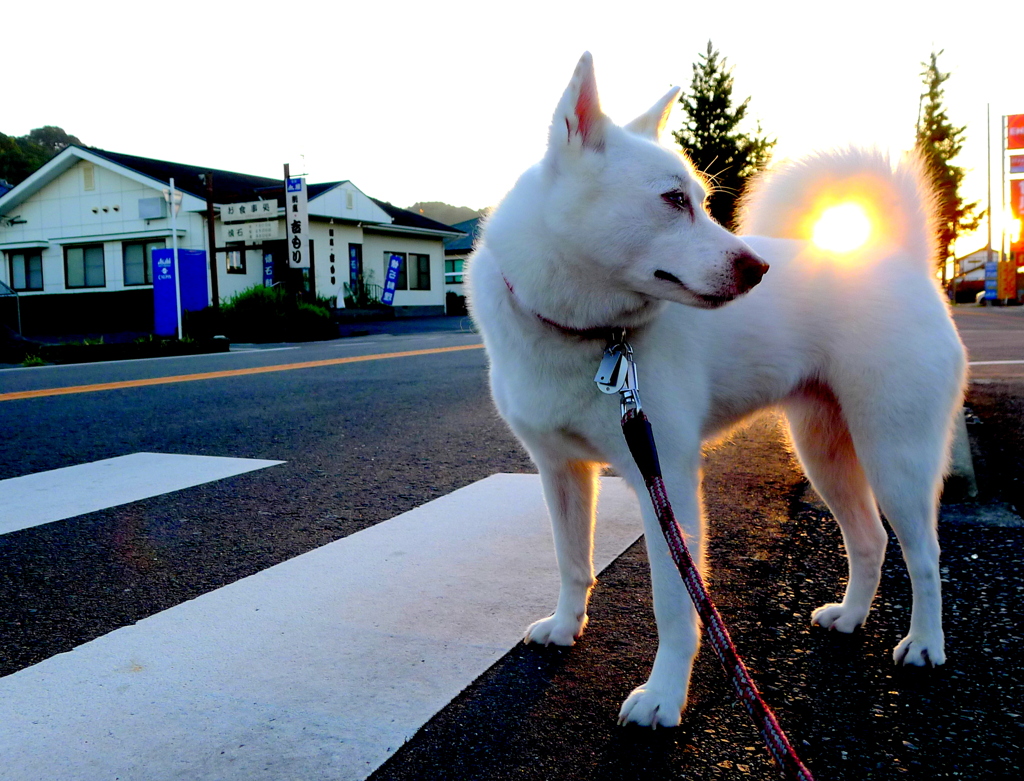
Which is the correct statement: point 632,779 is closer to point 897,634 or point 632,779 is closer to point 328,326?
point 897,634

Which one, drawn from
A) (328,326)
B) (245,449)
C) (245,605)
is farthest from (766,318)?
(328,326)

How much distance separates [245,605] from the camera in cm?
244

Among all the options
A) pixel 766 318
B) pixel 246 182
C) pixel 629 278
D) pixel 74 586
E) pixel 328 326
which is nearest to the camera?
pixel 629 278

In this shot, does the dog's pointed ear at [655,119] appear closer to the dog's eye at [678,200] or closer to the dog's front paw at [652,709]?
the dog's eye at [678,200]

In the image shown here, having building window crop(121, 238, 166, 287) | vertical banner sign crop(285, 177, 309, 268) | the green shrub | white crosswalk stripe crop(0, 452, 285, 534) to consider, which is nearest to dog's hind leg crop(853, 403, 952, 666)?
white crosswalk stripe crop(0, 452, 285, 534)

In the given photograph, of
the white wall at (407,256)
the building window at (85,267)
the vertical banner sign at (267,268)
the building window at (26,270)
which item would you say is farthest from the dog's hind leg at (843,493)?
the building window at (26,270)

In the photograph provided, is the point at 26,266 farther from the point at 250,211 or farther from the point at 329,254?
the point at 329,254

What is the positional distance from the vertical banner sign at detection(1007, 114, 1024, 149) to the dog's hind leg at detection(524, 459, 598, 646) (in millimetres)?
45424

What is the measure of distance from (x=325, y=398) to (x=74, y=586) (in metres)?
4.50

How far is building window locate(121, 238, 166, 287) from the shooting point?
98.5 ft

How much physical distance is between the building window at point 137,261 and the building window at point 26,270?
4710 millimetres

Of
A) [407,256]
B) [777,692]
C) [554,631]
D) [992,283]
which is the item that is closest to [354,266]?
→ [407,256]

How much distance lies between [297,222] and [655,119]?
24.5 m

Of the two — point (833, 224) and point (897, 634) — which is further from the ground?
point (833, 224)
